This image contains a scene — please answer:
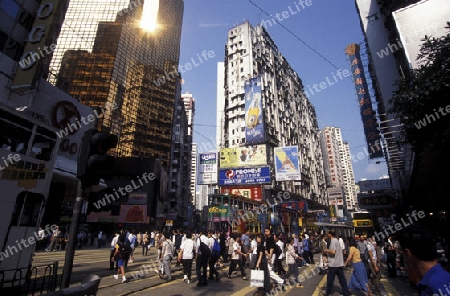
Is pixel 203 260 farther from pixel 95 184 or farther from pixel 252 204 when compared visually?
pixel 252 204

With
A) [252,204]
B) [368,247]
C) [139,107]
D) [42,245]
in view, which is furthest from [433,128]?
[139,107]

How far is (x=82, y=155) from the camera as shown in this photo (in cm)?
337

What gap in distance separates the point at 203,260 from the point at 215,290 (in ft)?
3.62

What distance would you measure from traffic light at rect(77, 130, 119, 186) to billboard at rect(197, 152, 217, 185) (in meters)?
34.8

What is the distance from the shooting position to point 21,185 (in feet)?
19.2

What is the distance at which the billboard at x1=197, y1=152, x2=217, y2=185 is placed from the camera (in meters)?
38.1

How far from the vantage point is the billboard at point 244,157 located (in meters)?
38.1

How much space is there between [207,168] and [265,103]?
81.9 feet

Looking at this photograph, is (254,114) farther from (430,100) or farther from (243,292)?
(243,292)

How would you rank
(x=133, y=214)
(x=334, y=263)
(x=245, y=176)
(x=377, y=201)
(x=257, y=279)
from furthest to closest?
(x=133, y=214) → (x=245, y=176) → (x=377, y=201) → (x=334, y=263) → (x=257, y=279)

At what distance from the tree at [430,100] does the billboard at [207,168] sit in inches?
1232

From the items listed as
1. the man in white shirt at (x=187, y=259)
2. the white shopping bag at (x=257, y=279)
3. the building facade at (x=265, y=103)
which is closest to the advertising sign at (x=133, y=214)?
the building facade at (x=265, y=103)

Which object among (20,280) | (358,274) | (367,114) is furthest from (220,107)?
(20,280)

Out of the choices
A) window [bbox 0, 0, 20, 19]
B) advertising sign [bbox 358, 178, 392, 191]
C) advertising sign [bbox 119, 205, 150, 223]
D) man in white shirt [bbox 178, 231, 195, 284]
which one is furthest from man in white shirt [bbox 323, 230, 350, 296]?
advertising sign [bbox 119, 205, 150, 223]
